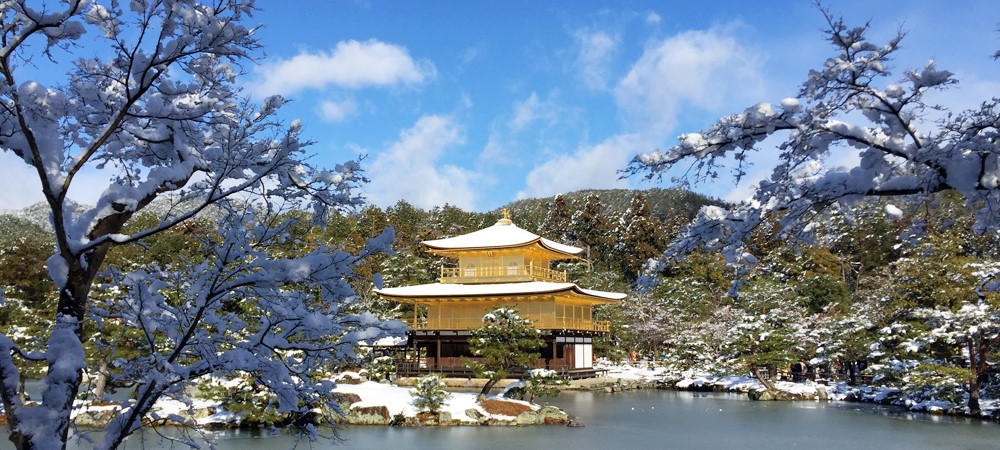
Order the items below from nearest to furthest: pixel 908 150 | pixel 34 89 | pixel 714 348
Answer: pixel 908 150, pixel 34 89, pixel 714 348

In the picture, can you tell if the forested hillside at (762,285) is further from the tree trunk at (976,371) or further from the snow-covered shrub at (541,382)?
the snow-covered shrub at (541,382)

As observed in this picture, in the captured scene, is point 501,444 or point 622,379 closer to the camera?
point 501,444

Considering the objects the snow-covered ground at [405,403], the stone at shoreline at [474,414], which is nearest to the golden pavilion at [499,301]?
the snow-covered ground at [405,403]

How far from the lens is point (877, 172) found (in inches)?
120

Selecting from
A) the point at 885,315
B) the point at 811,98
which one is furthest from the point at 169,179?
the point at 885,315

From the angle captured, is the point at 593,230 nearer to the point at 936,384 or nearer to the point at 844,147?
the point at 936,384

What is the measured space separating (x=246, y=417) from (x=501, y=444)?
5.52m

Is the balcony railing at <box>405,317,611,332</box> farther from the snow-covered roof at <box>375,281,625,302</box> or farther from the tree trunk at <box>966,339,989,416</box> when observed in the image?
the tree trunk at <box>966,339,989,416</box>

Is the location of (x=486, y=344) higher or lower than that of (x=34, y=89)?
lower

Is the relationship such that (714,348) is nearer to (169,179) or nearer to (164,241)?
(169,179)

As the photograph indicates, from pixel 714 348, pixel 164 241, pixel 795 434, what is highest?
pixel 164 241

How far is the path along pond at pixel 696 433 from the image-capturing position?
486 inches

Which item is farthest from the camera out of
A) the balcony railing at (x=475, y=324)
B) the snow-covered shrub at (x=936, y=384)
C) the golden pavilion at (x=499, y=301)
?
the balcony railing at (x=475, y=324)

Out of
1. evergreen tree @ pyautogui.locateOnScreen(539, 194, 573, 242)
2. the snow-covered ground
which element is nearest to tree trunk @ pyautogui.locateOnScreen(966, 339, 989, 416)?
the snow-covered ground
